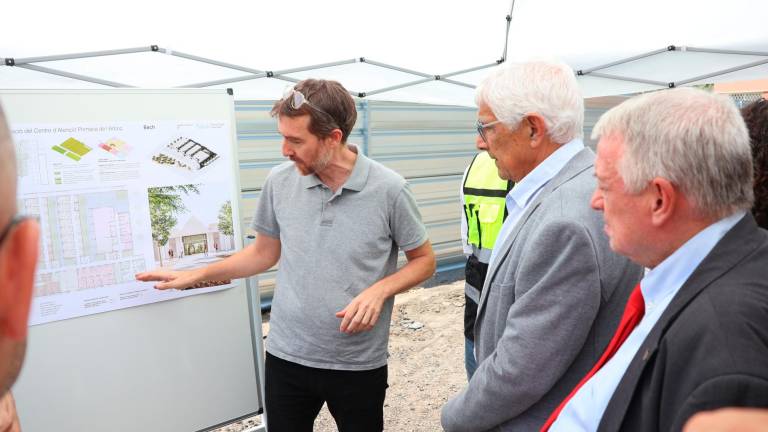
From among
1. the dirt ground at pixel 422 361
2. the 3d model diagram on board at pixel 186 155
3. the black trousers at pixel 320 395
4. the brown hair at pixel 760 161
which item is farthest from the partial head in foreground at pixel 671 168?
the dirt ground at pixel 422 361

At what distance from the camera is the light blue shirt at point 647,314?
90 cm

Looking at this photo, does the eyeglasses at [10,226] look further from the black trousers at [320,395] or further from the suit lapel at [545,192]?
the black trousers at [320,395]

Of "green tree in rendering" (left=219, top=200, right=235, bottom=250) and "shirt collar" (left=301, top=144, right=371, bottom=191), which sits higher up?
"shirt collar" (left=301, top=144, right=371, bottom=191)

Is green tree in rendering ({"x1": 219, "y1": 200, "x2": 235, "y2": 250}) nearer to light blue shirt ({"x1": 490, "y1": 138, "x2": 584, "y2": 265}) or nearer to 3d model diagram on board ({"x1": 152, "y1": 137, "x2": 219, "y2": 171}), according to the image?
3d model diagram on board ({"x1": 152, "y1": 137, "x2": 219, "y2": 171})

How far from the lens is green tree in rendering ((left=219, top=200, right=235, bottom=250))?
8.31ft

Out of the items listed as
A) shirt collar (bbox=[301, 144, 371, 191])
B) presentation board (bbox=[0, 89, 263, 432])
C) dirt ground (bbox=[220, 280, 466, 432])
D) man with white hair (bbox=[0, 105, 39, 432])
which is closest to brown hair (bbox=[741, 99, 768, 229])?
shirt collar (bbox=[301, 144, 371, 191])

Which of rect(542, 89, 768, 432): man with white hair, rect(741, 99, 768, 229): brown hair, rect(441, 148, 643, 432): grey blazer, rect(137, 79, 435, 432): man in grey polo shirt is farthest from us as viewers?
rect(137, 79, 435, 432): man in grey polo shirt

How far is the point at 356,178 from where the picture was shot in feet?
6.52

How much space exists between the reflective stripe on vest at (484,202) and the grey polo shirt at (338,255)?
555mm

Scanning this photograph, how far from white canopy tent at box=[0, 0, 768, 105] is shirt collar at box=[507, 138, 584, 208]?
1.96 m

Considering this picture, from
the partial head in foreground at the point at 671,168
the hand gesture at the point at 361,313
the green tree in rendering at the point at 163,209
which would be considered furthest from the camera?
the green tree in rendering at the point at 163,209

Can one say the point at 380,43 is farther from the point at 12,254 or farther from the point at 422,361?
the point at 12,254

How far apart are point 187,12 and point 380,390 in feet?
7.99

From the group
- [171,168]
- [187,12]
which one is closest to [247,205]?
[187,12]
